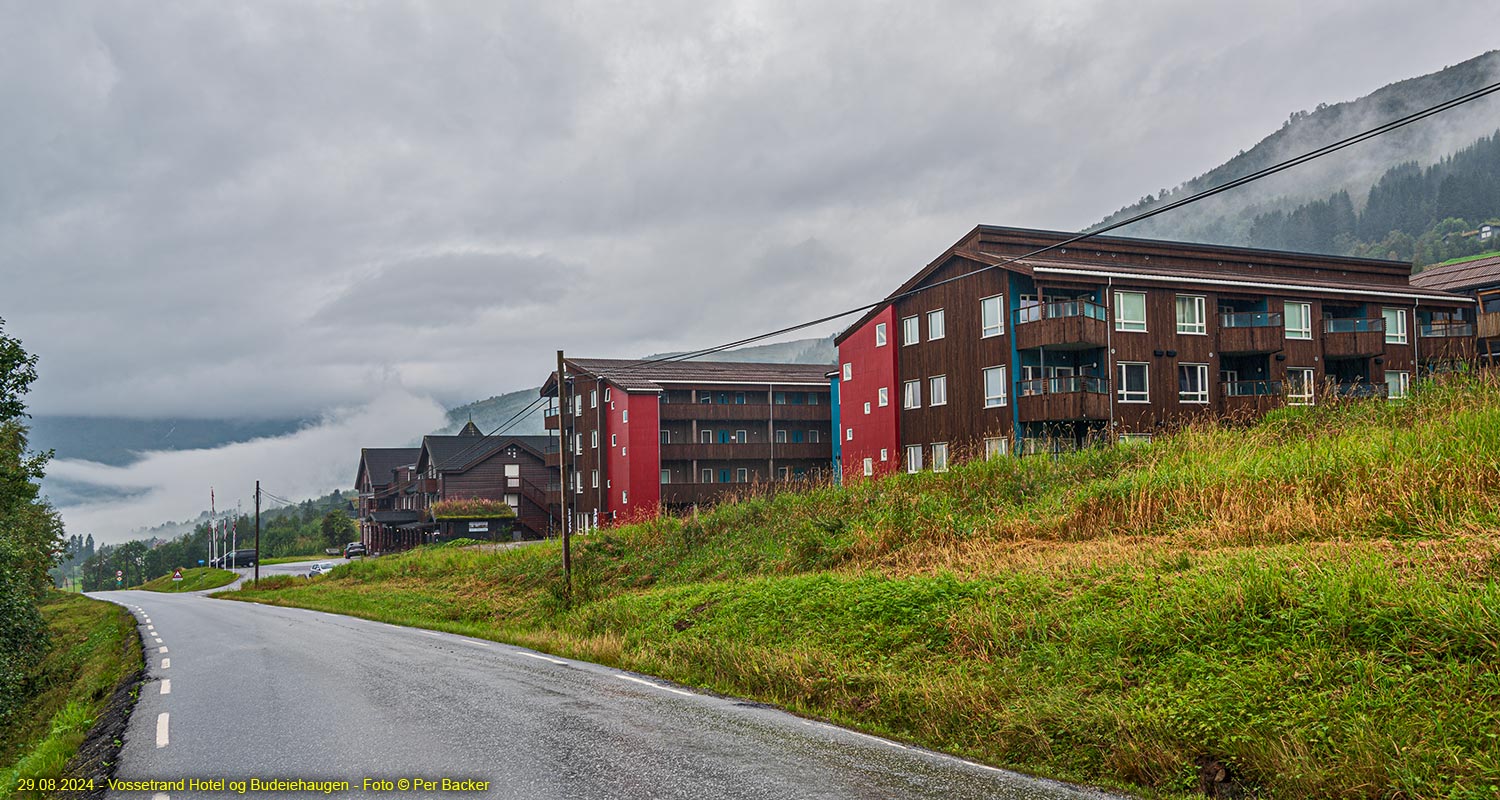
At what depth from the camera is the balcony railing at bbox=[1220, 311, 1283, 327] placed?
42250 millimetres

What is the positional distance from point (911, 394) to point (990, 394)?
5.91 metres

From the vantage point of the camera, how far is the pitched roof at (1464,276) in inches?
2031

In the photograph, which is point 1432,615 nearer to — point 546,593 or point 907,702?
point 907,702

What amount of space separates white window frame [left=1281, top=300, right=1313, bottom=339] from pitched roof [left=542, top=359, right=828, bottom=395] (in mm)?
31309

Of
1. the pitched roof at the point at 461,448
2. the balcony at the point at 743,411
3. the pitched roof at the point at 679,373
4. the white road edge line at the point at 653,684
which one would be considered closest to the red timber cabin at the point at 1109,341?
the balcony at the point at 743,411

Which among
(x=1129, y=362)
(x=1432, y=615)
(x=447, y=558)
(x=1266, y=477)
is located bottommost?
(x=447, y=558)

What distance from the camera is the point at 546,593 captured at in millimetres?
26906

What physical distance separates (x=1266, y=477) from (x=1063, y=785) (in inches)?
338

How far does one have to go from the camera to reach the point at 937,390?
44.5 m

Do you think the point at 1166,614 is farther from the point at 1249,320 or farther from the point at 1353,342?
the point at 1353,342

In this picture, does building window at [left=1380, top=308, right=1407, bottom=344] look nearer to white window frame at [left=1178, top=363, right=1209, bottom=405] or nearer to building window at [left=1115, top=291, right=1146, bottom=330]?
white window frame at [left=1178, top=363, right=1209, bottom=405]

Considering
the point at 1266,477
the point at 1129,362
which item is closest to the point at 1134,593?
the point at 1266,477

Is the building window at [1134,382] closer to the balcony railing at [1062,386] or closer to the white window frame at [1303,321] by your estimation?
the balcony railing at [1062,386]

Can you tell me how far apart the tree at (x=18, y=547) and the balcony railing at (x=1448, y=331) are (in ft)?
193
